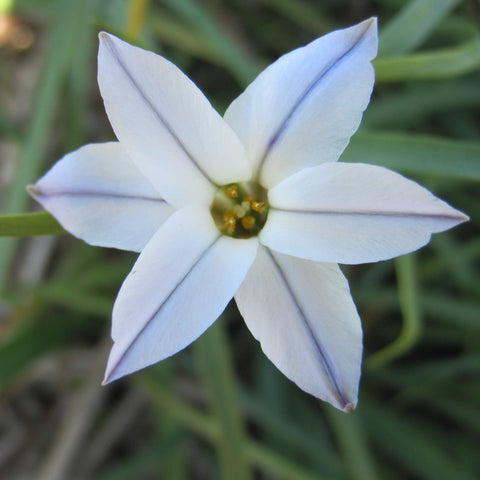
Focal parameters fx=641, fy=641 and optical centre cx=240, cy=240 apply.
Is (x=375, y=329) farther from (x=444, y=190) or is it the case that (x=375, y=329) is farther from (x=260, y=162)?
(x=260, y=162)

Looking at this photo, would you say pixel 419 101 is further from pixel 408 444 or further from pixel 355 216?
pixel 355 216

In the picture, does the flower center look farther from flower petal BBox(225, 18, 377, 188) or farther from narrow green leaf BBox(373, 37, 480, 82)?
narrow green leaf BBox(373, 37, 480, 82)

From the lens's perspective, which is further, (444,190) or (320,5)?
(320,5)

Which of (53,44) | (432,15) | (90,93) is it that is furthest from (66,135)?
(432,15)

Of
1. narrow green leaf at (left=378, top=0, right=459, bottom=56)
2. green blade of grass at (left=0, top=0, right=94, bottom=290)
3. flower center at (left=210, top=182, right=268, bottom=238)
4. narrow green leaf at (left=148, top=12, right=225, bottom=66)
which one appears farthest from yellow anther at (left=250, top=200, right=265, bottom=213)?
narrow green leaf at (left=148, top=12, right=225, bottom=66)

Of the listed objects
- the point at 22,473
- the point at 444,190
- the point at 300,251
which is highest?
the point at 300,251

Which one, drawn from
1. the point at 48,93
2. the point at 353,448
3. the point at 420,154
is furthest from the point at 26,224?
the point at 353,448
